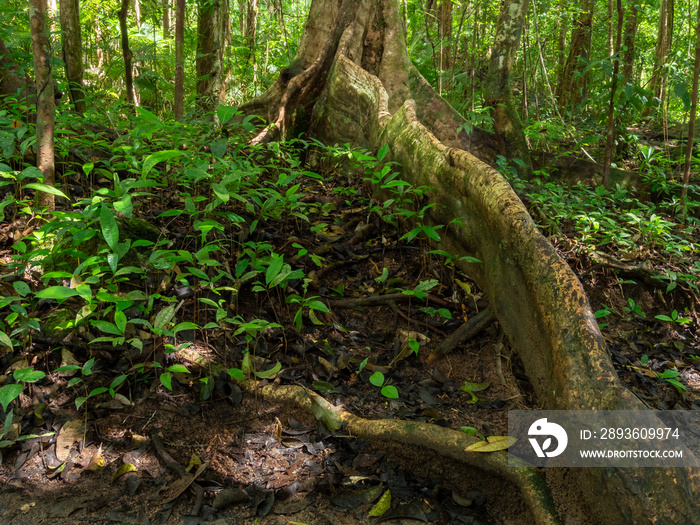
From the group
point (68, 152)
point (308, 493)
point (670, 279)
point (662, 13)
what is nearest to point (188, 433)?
point (308, 493)

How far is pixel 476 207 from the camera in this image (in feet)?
10.2

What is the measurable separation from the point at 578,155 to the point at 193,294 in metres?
6.16

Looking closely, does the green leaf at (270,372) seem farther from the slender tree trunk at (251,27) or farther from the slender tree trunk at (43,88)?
the slender tree trunk at (251,27)

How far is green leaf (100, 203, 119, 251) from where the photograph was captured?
219cm

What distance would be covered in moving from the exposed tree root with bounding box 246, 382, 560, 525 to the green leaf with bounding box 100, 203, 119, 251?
3.37 feet

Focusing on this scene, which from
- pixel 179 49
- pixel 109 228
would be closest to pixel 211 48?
pixel 179 49

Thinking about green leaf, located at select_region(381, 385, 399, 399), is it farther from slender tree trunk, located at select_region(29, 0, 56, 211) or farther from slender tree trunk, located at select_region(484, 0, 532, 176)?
slender tree trunk, located at select_region(484, 0, 532, 176)

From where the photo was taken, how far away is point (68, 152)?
11.7ft

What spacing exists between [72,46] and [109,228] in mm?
3901

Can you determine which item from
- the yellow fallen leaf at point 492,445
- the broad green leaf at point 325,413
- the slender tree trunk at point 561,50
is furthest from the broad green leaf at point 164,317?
the slender tree trunk at point 561,50

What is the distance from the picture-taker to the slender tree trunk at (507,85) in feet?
18.3

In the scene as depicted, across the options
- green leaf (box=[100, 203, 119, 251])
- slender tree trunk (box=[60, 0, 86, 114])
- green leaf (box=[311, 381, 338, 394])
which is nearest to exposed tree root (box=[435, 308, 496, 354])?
green leaf (box=[311, 381, 338, 394])

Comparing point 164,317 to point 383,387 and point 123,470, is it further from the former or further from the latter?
point 383,387

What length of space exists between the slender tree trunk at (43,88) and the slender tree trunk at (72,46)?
2034mm
